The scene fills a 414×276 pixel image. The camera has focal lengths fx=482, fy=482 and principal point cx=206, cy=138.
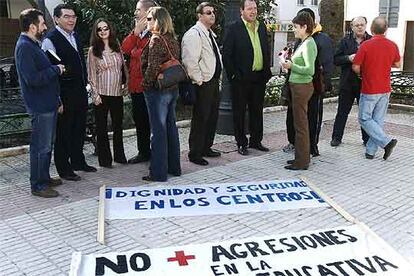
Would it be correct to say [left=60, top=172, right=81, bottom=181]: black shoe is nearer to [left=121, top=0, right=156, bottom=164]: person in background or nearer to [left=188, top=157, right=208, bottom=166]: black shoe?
[left=121, top=0, right=156, bottom=164]: person in background

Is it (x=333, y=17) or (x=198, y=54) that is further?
(x=333, y=17)

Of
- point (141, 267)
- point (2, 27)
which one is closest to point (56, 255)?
point (141, 267)

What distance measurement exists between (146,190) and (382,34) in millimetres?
3556

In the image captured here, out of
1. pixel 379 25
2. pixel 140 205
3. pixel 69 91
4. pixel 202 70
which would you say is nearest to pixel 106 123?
pixel 69 91

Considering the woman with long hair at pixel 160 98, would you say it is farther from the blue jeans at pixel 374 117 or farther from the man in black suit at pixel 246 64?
the blue jeans at pixel 374 117

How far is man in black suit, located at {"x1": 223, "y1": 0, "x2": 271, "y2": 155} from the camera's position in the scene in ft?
20.5

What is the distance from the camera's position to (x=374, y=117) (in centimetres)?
638

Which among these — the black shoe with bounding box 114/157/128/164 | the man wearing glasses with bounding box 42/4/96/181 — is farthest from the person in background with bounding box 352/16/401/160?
the man wearing glasses with bounding box 42/4/96/181

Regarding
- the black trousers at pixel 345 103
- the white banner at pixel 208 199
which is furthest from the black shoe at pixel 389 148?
the white banner at pixel 208 199

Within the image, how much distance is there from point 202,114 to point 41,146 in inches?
76.4

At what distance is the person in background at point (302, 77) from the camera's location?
17.9ft

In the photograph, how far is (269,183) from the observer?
17.4ft

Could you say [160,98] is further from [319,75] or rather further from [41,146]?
[319,75]

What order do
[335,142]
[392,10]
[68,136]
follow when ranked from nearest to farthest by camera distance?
[68,136] → [335,142] → [392,10]
